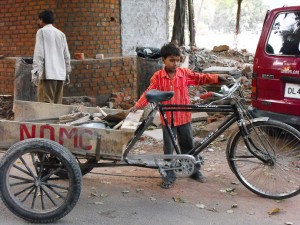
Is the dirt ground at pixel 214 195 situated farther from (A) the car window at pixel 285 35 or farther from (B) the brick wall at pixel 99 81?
(B) the brick wall at pixel 99 81

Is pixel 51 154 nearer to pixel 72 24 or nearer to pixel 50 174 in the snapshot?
pixel 50 174

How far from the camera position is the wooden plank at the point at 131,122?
3612 mm

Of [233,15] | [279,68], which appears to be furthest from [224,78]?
[233,15]

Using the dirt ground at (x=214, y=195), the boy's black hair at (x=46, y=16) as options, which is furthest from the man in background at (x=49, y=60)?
the dirt ground at (x=214, y=195)

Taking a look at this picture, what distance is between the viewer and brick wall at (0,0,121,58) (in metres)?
7.96

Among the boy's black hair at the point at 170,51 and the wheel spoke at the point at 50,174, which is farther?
the boy's black hair at the point at 170,51

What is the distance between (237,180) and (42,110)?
7.27 feet

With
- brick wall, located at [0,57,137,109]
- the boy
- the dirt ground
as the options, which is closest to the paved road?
the dirt ground

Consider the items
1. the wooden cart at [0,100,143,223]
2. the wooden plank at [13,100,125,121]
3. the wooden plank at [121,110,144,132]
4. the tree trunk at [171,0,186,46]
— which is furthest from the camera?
the tree trunk at [171,0,186,46]

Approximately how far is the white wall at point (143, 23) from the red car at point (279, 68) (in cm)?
361

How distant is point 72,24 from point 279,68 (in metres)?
4.28

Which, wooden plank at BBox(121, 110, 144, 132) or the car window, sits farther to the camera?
the car window

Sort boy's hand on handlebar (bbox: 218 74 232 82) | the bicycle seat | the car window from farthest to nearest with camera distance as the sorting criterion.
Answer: the car window, boy's hand on handlebar (bbox: 218 74 232 82), the bicycle seat

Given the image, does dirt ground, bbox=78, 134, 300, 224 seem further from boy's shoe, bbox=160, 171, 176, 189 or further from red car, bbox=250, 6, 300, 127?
red car, bbox=250, 6, 300, 127
